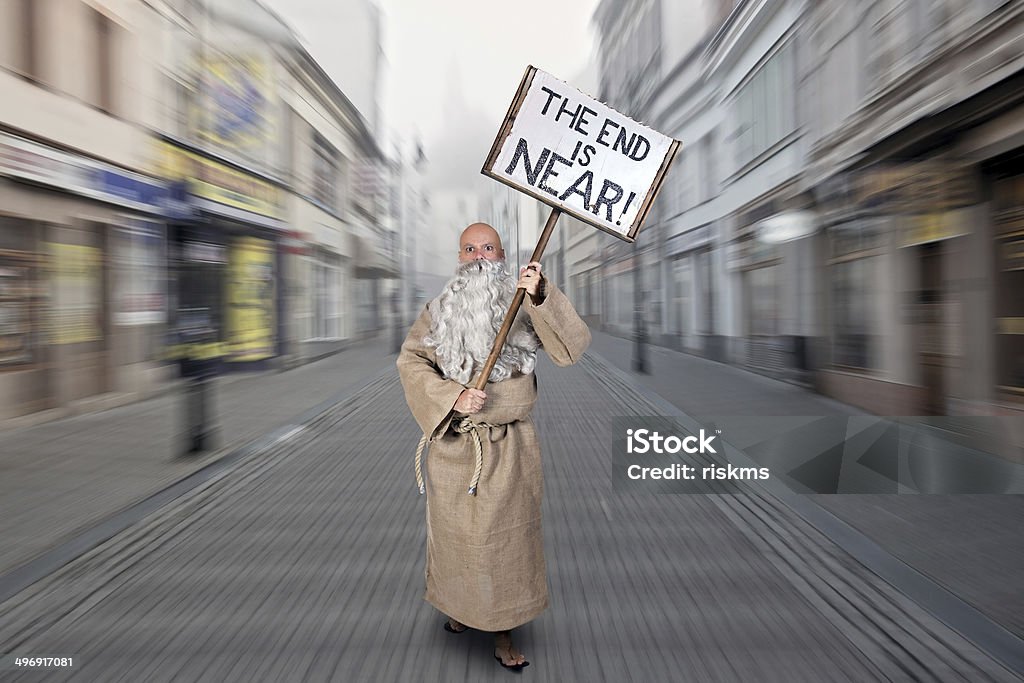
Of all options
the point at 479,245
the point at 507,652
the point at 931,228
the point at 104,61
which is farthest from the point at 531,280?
the point at 104,61

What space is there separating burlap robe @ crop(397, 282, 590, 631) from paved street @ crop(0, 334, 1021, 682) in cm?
26

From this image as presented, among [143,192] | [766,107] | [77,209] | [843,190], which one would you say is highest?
[766,107]

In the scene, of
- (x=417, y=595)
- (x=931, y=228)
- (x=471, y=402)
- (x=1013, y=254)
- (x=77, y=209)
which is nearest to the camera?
(x=471, y=402)

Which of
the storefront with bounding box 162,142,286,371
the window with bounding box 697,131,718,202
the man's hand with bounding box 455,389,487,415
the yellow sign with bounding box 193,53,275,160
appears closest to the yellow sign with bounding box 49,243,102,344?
the storefront with bounding box 162,142,286,371

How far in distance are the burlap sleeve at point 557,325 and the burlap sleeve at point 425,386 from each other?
0.39m

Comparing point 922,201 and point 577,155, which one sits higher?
point 922,201

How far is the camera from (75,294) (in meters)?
9.92

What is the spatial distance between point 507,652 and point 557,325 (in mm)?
1270

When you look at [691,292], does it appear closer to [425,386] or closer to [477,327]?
[477,327]

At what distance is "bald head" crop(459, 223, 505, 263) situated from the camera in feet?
9.62

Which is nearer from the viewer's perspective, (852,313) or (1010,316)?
(1010,316)

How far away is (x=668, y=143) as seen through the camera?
9.92 feet

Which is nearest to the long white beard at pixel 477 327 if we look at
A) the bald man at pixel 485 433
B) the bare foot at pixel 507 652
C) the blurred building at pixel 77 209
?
→ the bald man at pixel 485 433

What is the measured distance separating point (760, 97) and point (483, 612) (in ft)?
44.8
